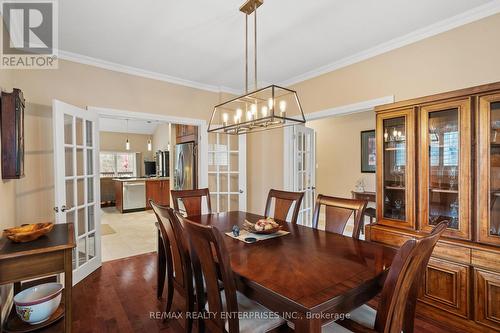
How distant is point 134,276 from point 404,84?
3759 mm

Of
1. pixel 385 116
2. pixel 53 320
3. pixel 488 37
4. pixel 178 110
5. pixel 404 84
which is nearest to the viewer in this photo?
pixel 53 320

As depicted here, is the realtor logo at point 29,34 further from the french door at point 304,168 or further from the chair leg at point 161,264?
the french door at point 304,168

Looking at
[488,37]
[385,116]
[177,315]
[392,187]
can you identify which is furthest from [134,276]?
[488,37]

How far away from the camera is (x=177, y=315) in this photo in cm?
225

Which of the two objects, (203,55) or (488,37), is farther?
(203,55)

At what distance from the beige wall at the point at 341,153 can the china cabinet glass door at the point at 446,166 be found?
3014mm

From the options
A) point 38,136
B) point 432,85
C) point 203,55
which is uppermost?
point 203,55

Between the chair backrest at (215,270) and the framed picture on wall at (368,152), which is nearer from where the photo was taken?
the chair backrest at (215,270)

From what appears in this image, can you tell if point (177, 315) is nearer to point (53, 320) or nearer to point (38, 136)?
point (53, 320)

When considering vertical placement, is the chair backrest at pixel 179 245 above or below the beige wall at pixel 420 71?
below

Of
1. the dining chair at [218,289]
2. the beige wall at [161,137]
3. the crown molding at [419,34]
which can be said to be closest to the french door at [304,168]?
the crown molding at [419,34]

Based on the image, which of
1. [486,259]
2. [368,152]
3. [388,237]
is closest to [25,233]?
[388,237]

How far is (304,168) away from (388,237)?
80.0 inches

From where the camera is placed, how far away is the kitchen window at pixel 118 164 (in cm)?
891
